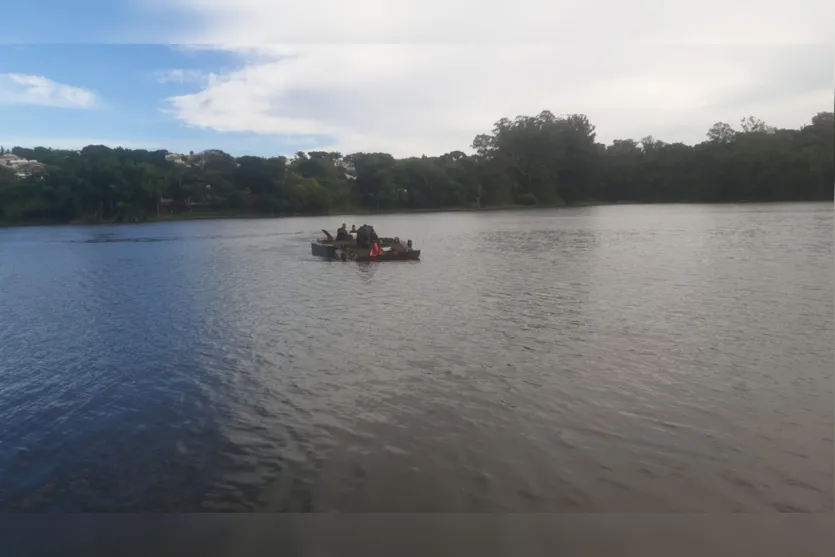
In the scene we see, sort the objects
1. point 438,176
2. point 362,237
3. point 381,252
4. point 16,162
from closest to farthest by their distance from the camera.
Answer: point 16,162
point 438,176
point 381,252
point 362,237

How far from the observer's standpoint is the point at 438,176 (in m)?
16.0

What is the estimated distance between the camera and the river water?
4832mm

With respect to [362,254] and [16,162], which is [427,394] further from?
[362,254]

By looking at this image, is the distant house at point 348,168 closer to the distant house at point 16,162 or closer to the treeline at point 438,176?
the treeline at point 438,176

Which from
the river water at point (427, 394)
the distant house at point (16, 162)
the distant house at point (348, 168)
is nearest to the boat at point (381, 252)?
the distant house at point (348, 168)

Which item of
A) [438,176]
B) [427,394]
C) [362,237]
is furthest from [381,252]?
[427,394]

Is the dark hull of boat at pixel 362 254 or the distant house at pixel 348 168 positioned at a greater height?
the distant house at pixel 348 168

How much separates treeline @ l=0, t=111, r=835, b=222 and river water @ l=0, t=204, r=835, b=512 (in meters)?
2.31

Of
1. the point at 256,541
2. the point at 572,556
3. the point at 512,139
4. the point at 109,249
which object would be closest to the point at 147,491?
the point at 256,541

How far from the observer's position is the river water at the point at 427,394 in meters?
4.83

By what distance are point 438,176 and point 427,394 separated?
986 cm

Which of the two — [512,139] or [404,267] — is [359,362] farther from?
[404,267]

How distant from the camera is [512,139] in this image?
12.1m

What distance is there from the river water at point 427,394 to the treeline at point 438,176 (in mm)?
2312
